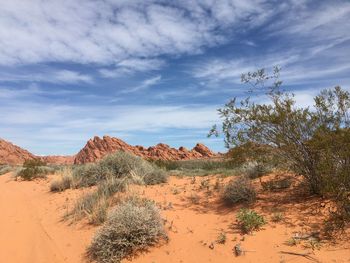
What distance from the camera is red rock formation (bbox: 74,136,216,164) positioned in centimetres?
5644

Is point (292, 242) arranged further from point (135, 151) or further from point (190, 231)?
point (135, 151)

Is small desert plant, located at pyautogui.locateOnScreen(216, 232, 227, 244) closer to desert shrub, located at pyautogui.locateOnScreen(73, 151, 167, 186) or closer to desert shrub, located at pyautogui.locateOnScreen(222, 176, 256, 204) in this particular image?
desert shrub, located at pyautogui.locateOnScreen(222, 176, 256, 204)

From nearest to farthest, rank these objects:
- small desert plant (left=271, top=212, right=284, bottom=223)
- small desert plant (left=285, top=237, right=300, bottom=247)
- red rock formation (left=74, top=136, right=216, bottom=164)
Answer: small desert plant (left=285, top=237, right=300, bottom=247) → small desert plant (left=271, top=212, right=284, bottom=223) → red rock formation (left=74, top=136, right=216, bottom=164)

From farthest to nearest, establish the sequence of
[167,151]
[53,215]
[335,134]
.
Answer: [167,151], [53,215], [335,134]

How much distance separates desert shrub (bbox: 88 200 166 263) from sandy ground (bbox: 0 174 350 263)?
233 mm

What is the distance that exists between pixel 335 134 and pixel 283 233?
96.8 inches

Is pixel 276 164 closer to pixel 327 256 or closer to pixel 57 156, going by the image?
pixel 327 256

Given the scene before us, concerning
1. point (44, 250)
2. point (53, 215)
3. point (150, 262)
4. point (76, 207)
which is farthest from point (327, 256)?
point (53, 215)

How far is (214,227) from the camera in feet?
27.1

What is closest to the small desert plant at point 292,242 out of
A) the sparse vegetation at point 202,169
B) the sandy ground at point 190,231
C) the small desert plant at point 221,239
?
the sandy ground at point 190,231

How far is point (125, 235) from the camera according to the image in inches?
301

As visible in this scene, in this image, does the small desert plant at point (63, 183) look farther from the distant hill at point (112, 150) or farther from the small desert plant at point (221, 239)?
the distant hill at point (112, 150)

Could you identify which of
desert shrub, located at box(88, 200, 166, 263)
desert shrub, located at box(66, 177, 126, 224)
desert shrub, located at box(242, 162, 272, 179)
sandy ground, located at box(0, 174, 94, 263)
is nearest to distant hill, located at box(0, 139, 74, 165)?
sandy ground, located at box(0, 174, 94, 263)

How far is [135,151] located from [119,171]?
45.6 meters
